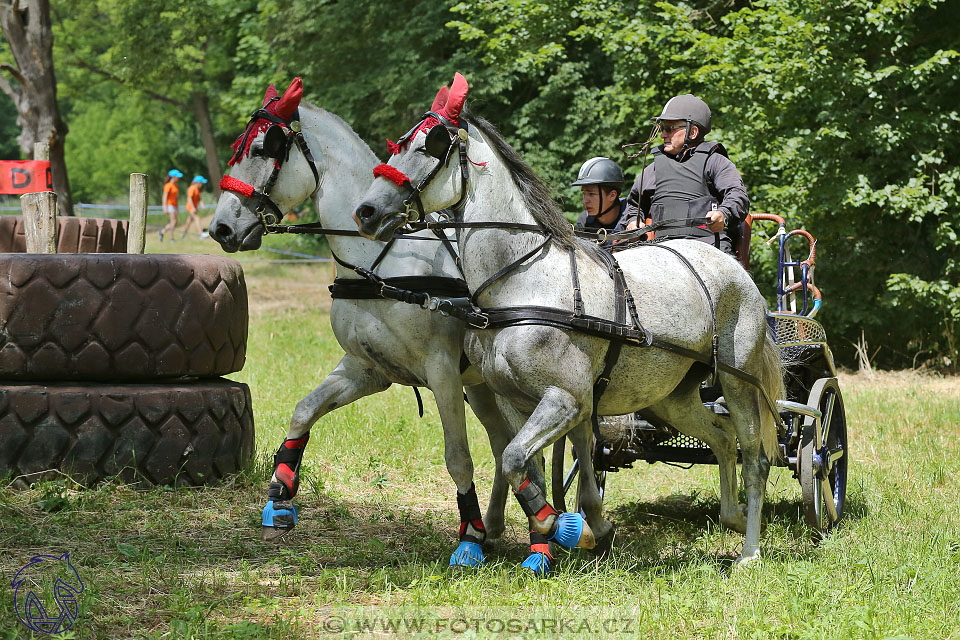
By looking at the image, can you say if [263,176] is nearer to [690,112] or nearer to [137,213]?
[690,112]

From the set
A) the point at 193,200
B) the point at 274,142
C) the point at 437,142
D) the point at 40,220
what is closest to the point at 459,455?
the point at 437,142

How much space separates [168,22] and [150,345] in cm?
2393

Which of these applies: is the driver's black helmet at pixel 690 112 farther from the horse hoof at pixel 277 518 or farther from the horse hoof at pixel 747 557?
the horse hoof at pixel 277 518

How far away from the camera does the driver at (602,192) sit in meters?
6.62

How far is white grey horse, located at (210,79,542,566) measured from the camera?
503 cm

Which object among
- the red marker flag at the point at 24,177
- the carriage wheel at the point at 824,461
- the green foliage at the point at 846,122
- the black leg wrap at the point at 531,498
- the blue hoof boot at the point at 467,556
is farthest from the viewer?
the green foliage at the point at 846,122

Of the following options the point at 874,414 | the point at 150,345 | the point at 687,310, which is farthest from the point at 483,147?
the point at 874,414

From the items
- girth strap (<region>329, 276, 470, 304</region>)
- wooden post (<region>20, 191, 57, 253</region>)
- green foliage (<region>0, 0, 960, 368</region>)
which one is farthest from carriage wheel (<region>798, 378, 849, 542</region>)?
wooden post (<region>20, 191, 57, 253</region>)

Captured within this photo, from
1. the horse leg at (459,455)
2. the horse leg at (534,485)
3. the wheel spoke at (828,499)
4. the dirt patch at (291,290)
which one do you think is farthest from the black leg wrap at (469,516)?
the dirt patch at (291,290)

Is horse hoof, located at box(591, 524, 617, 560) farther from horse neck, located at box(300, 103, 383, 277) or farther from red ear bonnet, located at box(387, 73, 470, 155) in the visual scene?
red ear bonnet, located at box(387, 73, 470, 155)

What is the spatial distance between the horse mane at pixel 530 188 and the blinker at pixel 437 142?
236 mm

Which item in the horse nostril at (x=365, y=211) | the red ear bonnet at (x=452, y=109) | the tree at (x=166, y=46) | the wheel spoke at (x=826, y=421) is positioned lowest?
the wheel spoke at (x=826, y=421)

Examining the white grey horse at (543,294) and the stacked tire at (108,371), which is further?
the stacked tire at (108,371)

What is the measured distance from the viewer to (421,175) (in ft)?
15.0
